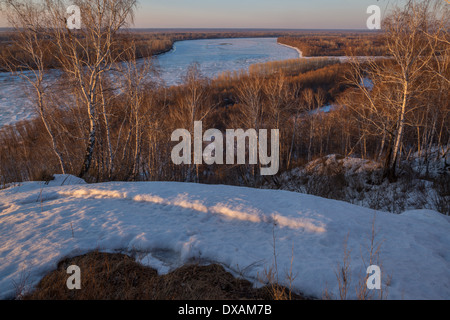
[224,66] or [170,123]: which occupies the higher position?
[224,66]

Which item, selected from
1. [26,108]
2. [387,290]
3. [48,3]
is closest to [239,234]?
[387,290]

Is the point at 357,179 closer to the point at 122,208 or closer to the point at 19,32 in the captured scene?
the point at 122,208

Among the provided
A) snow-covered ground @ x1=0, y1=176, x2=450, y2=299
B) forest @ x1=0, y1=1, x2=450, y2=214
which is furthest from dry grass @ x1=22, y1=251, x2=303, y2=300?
forest @ x1=0, y1=1, x2=450, y2=214

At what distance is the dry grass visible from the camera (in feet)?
9.62

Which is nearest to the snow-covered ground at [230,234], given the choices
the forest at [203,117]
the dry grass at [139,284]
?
the dry grass at [139,284]

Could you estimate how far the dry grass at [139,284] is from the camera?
115 inches

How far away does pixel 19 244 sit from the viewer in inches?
154

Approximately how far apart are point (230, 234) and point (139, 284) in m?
1.68

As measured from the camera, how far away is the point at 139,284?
321 centimetres

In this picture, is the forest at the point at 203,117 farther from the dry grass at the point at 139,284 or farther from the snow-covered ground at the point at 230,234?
the dry grass at the point at 139,284

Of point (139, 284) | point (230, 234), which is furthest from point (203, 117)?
point (139, 284)

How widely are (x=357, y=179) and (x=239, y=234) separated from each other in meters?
12.0

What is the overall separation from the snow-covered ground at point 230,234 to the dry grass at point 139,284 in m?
0.21

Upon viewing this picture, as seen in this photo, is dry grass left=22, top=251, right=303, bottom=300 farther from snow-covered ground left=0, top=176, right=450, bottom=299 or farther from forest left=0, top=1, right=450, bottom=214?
forest left=0, top=1, right=450, bottom=214
